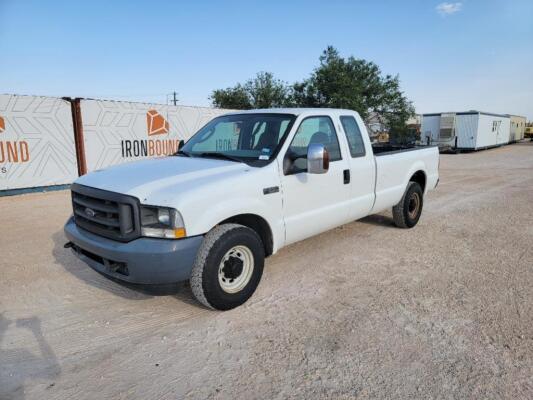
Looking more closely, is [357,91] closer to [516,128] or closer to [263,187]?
[516,128]

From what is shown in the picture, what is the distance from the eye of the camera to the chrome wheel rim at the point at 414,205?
6.19 m

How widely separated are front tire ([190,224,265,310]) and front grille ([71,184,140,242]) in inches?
23.6

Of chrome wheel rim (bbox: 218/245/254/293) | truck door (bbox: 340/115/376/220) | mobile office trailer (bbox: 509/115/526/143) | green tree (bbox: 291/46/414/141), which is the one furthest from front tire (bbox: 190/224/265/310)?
mobile office trailer (bbox: 509/115/526/143)

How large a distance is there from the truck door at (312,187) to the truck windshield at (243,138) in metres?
0.20

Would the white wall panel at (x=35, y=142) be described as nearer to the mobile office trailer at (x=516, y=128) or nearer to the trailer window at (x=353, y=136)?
the trailer window at (x=353, y=136)

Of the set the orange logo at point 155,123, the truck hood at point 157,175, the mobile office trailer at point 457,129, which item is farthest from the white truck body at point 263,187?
the mobile office trailer at point 457,129

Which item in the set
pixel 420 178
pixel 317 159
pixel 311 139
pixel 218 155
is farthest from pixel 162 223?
pixel 420 178

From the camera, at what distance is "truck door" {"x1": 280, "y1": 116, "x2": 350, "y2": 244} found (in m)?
3.84

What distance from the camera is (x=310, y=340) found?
2.97m

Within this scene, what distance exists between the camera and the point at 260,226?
371 centimetres

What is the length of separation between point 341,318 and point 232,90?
1461 inches

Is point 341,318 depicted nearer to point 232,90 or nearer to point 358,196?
point 358,196

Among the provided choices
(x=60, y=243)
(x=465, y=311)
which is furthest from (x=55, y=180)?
(x=465, y=311)

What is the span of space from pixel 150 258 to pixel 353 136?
10.1 feet
